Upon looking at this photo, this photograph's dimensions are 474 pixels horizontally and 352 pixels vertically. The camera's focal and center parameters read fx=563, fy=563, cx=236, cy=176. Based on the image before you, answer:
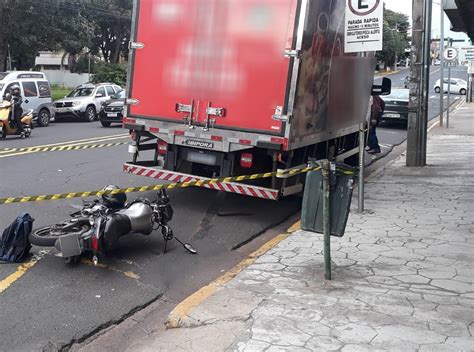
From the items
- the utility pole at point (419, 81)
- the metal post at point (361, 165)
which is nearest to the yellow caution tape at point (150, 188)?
the metal post at point (361, 165)

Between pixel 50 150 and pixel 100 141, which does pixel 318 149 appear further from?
pixel 100 141

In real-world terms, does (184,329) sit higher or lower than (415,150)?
lower

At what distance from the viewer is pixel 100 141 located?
1627cm

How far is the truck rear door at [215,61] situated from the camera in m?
6.97

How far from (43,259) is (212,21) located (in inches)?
144

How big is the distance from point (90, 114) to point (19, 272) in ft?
63.9

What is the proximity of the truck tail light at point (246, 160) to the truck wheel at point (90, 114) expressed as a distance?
17576 millimetres

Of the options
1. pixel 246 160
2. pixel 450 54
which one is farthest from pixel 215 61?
pixel 450 54

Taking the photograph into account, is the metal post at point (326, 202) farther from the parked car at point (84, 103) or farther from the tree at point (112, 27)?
the tree at point (112, 27)

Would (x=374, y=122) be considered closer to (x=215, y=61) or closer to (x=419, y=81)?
(x=419, y=81)

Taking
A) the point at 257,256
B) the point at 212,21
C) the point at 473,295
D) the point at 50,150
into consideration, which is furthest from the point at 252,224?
the point at 50,150

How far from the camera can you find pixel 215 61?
7.37 m

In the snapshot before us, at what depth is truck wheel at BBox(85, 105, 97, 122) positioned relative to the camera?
23.9m

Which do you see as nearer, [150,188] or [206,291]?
[206,291]
